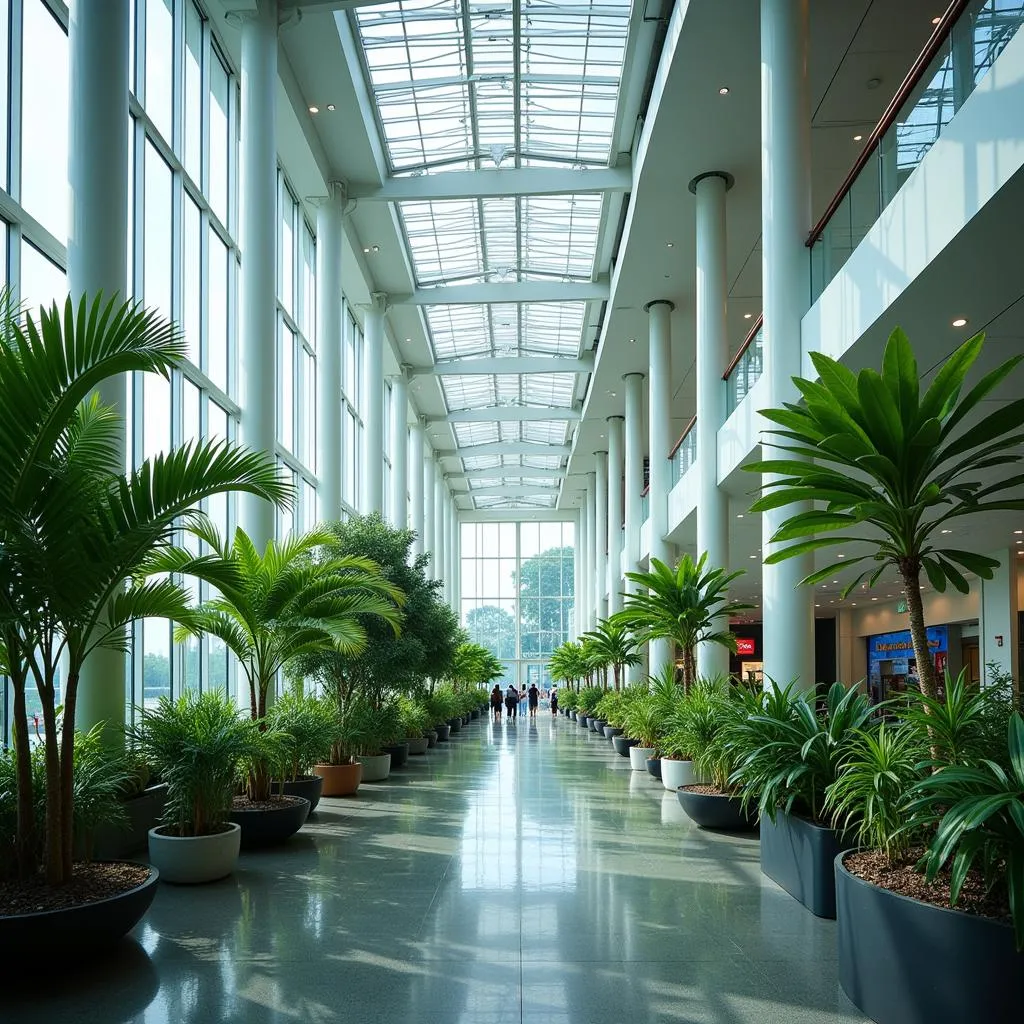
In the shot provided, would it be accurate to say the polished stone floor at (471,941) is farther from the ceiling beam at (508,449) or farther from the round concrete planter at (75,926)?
the ceiling beam at (508,449)

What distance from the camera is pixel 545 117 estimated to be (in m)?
18.4

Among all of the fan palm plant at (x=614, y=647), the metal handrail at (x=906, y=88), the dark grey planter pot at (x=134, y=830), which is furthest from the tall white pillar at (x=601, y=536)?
the dark grey planter pot at (x=134, y=830)

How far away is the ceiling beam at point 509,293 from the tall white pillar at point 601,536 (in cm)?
1310

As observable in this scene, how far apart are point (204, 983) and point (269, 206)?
1049cm

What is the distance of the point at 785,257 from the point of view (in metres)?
10.2

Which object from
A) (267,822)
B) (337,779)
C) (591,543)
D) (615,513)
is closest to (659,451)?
(337,779)

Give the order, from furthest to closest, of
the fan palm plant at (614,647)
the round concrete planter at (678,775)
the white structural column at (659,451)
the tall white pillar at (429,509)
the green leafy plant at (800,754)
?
the tall white pillar at (429,509) → the fan palm plant at (614,647) → the white structural column at (659,451) → the round concrete planter at (678,775) → the green leafy plant at (800,754)

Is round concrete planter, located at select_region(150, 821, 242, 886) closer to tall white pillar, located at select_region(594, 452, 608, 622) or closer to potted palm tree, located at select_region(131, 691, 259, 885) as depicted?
potted palm tree, located at select_region(131, 691, 259, 885)

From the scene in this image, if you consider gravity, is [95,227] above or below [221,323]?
below

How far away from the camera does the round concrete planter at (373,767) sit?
557 inches

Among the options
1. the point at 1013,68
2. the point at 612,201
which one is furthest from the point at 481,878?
the point at 612,201

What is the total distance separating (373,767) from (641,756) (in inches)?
161

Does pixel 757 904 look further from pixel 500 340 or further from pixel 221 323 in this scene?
pixel 500 340

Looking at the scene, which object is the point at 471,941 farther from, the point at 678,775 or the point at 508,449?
the point at 508,449
